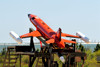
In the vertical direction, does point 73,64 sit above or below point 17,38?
below

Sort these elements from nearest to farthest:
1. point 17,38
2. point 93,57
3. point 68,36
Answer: point 17,38, point 68,36, point 93,57

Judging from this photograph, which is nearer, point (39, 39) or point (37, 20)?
point (39, 39)

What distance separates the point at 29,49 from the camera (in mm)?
37656

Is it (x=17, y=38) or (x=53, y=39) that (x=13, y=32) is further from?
(x=53, y=39)

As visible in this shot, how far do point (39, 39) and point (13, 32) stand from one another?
138 inches

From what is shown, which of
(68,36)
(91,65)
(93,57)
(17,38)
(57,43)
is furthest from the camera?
(93,57)

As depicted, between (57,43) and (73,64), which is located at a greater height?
(57,43)

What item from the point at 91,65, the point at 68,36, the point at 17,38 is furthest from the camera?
the point at 91,65

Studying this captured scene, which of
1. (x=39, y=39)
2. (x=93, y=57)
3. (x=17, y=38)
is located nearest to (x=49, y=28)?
(x=39, y=39)

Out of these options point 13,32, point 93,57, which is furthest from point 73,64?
point 93,57

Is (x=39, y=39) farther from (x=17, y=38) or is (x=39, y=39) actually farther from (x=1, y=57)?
(x=1, y=57)

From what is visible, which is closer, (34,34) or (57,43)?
(57,43)

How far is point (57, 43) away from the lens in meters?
33.5

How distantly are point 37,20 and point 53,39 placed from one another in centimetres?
657
